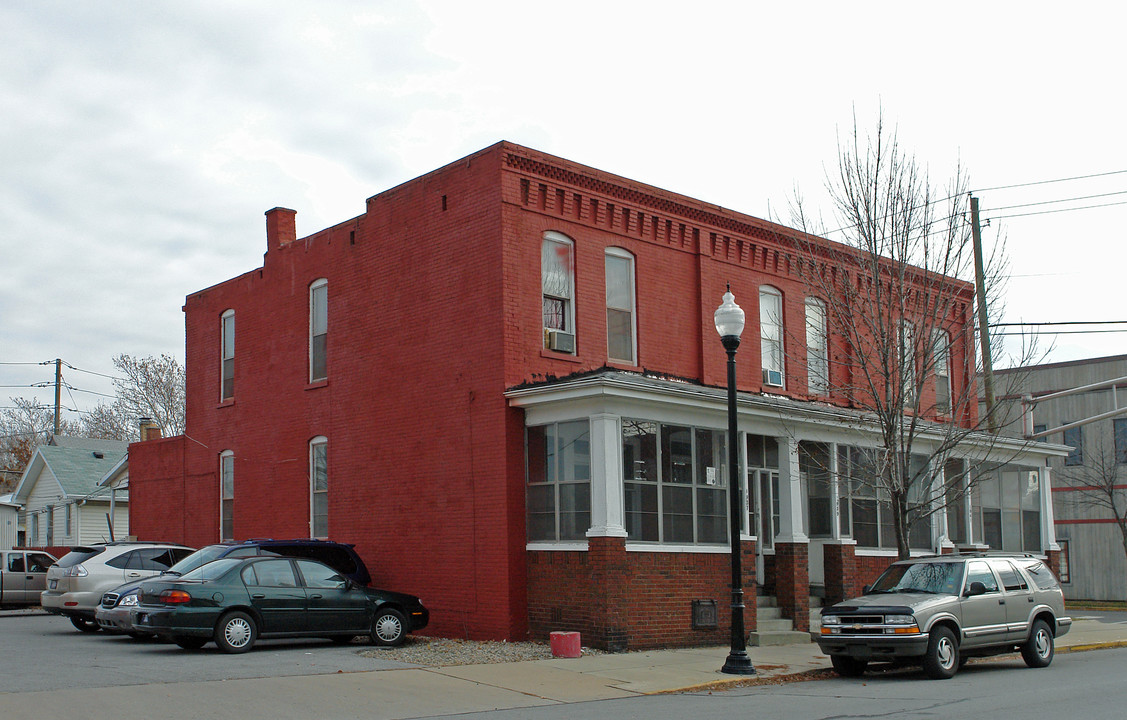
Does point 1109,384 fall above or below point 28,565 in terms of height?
above

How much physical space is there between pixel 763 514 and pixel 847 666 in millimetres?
6255

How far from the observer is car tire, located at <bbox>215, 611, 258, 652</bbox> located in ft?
52.7

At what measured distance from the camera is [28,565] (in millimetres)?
26828

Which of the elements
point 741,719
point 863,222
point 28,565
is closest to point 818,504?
point 863,222

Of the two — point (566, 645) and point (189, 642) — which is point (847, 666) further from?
point (189, 642)

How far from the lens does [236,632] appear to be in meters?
16.3

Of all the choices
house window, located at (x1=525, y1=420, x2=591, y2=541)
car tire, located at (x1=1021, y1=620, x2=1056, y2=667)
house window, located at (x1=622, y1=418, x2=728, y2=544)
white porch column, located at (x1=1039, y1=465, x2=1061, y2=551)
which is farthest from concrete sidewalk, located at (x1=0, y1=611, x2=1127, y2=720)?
white porch column, located at (x1=1039, y1=465, x2=1061, y2=551)

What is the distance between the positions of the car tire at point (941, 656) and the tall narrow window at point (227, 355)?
17.8 m

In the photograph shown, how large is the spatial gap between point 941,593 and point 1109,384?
34.7 ft

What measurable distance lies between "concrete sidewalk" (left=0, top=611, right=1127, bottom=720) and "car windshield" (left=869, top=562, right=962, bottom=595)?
5.13 ft

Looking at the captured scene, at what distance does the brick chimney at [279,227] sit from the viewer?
2559cm

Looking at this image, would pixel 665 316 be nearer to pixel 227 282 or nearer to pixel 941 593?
pixel 941 593

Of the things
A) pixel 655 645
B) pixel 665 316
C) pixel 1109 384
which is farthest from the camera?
pixel 1109 384

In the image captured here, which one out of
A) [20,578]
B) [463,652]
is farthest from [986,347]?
[20,578]
